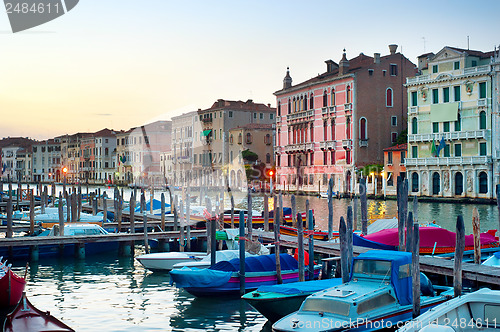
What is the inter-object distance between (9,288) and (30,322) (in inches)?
102

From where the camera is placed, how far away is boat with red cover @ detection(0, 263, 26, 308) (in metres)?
11.1

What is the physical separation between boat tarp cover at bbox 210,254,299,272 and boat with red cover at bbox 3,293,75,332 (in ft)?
14.1

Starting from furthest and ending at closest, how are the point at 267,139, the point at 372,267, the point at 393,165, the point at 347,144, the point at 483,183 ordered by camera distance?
1. the point at 267,139
2. the point at 347,144
3. the point at 393,165
4. the point at 483,183
5. the point at 372,267

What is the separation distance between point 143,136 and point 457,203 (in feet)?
161

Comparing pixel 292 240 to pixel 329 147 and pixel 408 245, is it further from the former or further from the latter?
pixel 329 147

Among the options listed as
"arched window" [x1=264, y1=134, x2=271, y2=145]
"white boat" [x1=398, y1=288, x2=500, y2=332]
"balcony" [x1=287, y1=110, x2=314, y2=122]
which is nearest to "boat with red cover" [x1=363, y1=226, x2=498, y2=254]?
"white boat" [x1=398, y1=288, x2=500, y2=332]

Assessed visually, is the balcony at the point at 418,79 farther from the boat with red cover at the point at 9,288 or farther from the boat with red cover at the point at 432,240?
the boat with red cover at the point at 9,288

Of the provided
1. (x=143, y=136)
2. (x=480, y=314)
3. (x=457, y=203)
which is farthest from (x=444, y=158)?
(x=143, y=136)

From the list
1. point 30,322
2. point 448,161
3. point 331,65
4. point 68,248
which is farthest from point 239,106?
point 30,322

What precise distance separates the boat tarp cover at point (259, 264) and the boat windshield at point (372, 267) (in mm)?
3199

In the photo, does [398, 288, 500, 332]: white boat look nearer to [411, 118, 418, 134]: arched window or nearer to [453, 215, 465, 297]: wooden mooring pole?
[453, 215, 465, 297]: wooden mooring pole

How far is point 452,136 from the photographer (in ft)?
125

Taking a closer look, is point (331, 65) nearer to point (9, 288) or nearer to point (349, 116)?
point (349, 116)

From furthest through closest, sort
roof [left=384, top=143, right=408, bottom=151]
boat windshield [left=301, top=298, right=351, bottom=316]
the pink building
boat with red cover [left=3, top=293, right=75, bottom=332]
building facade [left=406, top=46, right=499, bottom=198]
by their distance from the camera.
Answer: the pink building → roof [left=384, top=143, right=408, bottom=151] → building facade [left=406, top=46, right=499, bottom=198] → boat windshield [left=301, top=298, right=351, bottom=316] → boat with red cover [left=3, top=293, right=75, bottom=332]
